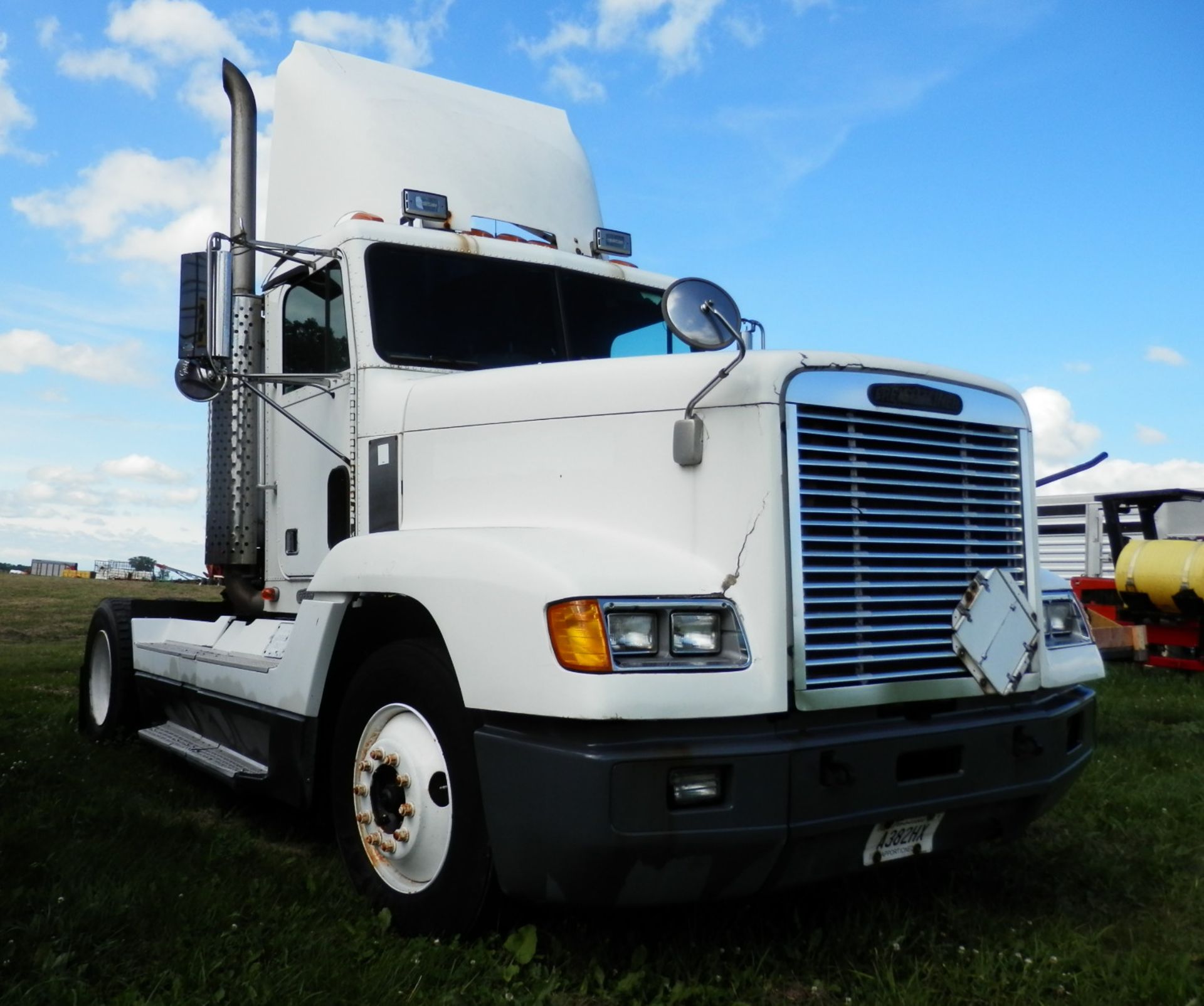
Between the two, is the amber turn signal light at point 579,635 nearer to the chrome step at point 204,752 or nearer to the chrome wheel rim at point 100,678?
the chrome step at point 204,752

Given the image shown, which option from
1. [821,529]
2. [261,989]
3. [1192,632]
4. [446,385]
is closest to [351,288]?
[446,385]

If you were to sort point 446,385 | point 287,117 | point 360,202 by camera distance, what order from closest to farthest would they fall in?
point 446,385
point 360,202
point 287,117

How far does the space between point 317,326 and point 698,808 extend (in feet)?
10.3

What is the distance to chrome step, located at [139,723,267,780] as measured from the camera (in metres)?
4.87

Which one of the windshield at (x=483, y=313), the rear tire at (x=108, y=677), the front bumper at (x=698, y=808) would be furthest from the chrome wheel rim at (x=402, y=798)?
the rear tire at (x=108, y=677)

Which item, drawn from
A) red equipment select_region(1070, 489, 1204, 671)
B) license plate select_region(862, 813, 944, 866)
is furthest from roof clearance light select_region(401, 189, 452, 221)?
red equipment select_region(1070, 489, 1204, 671)

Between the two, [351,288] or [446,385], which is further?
[351,288]

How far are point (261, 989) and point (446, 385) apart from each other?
225 centimetres

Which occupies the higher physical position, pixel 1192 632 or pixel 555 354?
pixel 555 354

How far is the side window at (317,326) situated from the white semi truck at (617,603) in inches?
0.9

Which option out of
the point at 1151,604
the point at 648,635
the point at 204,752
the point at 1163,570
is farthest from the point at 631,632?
the point at 1151,604

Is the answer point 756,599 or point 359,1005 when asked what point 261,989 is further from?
point 756,599

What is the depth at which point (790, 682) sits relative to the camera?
3371 millimetres

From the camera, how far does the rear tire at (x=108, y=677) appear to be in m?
7.04
